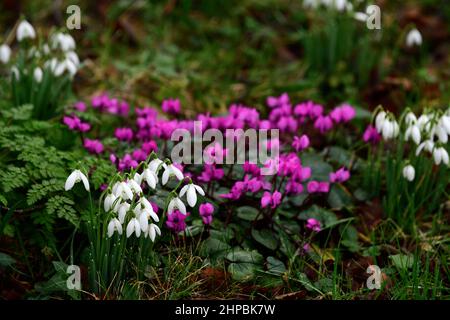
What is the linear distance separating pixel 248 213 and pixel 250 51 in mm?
2209

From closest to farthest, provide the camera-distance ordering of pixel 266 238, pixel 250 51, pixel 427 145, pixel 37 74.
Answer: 1. pixel 266 238
2. pixel 427 145
3. pixel 37 74
4. pixel 250 51

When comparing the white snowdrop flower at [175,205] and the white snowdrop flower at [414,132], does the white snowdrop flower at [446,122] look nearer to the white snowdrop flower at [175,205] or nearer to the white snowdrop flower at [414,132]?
the white snowdrop flower at [414,132]

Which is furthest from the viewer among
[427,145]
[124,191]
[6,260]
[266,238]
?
[427,145]

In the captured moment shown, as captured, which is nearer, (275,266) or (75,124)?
(275,266)

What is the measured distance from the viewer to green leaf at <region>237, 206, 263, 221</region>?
288 cm

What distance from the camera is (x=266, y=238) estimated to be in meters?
2.83

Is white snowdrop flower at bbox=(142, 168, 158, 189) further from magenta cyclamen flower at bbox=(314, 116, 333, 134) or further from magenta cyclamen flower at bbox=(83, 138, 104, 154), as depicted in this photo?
magenta cyclamen flower at bbox=(314, 116, 333, 134)

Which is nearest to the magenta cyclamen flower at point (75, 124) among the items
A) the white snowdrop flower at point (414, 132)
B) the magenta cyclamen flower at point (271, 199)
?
the magenta cyclamen flower at point (271, 199)

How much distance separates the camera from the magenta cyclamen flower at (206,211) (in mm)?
2619

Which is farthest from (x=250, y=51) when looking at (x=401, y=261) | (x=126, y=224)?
(x=126, y=224)

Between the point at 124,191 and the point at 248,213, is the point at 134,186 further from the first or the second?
the point at 248,213

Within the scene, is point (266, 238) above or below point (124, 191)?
below

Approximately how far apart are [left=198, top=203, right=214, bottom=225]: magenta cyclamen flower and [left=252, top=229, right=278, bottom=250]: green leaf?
0.90ft

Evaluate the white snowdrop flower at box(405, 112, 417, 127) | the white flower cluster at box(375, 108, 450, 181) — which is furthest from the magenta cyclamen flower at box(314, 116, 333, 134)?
the white snowdrop flower at box(405, 112, 417, 127)
